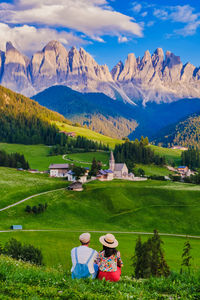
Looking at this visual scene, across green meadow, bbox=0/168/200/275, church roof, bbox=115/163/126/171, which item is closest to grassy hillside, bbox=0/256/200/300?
green meadow, bbox=0/168/200/275

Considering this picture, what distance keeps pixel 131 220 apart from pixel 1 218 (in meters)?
38.9

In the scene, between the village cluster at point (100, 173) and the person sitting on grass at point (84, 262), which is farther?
the village cluster at point (100, 173)

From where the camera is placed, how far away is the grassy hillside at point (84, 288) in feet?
37.1

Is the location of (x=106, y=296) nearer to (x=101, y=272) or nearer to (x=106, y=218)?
(x=101, y=272)

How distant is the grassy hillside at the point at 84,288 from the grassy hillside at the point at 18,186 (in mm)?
80441

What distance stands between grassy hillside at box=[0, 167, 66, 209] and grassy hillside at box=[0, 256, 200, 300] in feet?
264

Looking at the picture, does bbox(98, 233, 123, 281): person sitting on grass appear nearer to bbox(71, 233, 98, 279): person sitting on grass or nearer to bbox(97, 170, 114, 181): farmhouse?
bbox(71, 233, 98, 279): person sitting on grass

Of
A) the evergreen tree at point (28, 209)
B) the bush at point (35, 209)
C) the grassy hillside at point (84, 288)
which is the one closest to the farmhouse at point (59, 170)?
Answer: the bush at point (35, 209)

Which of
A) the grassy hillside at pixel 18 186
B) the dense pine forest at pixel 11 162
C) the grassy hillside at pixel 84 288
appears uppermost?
the grassy hillside at pixel 84 288

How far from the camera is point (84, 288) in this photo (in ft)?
38.5

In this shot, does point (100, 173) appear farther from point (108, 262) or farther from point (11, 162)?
point (108, 262)

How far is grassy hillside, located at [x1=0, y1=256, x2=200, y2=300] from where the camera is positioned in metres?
11.3

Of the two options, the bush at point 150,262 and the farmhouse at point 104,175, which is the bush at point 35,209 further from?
the farmhouse at point 104,175

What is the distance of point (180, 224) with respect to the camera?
3364 inches
